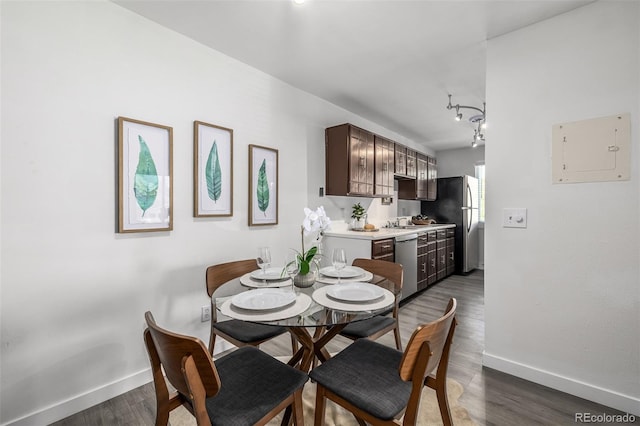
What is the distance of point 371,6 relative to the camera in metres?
1.86

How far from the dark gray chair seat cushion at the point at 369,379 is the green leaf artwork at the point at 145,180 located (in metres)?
1.60

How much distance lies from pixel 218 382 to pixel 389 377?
0.73 metres

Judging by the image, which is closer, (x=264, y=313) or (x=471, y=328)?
(x=264, y=313)

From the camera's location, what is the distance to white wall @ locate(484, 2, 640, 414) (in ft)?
5.71

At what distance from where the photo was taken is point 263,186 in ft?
8.98

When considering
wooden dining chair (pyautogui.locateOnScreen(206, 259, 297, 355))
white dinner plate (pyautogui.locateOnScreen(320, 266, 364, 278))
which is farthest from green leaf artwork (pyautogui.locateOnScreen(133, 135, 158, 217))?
white dinner plate (pyautogui.locateOnScreen(320, 266, 364, 278))

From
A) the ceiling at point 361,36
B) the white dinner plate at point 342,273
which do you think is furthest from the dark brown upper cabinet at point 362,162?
the white dinner plate at point 342,273

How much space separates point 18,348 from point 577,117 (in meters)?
3.67

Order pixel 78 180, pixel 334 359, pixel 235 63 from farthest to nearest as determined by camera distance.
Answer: pixel 235 63 → pixel 78 180 → pixel 334 359

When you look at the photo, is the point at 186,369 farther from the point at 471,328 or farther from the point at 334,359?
the point at 471,328

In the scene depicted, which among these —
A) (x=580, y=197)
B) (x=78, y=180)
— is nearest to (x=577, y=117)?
(x=580, y=197)

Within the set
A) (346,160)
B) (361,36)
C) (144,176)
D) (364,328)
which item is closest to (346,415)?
(364,328)

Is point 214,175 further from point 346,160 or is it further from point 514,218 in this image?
point 514,218

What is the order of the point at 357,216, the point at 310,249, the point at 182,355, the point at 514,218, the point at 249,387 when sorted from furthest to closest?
the point at 357,216 < the point at 514,218 < the point at 310,249 < the point at 249,387 < the point at 182,355
